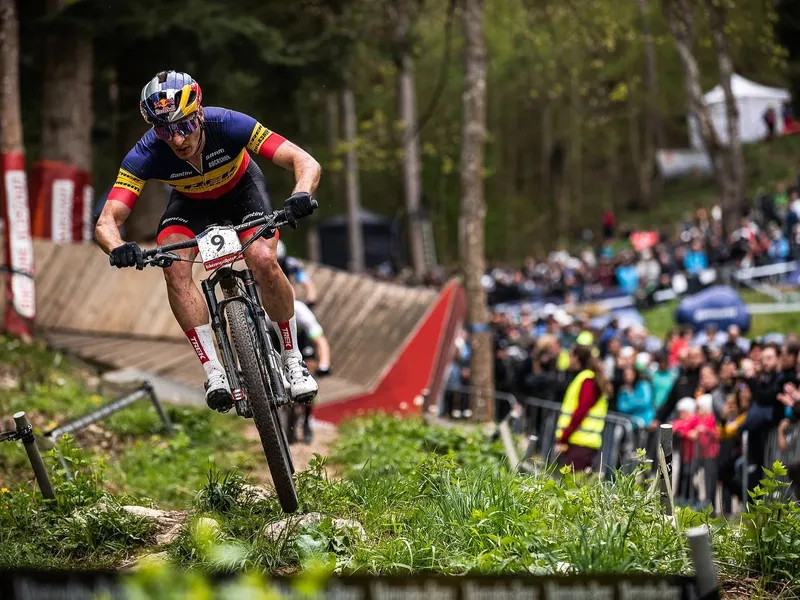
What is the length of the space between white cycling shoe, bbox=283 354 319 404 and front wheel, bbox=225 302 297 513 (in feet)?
0.90

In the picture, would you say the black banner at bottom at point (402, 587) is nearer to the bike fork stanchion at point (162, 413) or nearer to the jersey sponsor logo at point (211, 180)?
the jersey sponsor logo at point (211, 180)

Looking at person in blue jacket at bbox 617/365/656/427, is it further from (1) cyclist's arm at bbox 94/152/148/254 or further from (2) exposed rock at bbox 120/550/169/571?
(2) exposed rock at bbox 120/550/169/571

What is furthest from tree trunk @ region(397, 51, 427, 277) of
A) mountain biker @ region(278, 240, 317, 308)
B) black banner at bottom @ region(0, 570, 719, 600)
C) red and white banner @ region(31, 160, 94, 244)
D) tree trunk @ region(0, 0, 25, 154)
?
black banner at bottom @ region(0, 570, 719, 600)

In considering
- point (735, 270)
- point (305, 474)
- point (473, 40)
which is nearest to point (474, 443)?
point (305, 474)

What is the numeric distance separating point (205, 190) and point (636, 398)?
308 inches

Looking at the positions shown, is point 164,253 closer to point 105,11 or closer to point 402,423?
point 402,423

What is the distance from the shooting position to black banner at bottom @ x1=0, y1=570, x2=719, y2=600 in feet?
11.6

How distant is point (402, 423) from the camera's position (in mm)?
12531

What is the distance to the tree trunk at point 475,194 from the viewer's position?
17.2 metres

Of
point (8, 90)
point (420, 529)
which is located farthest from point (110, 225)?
point (8, 90)

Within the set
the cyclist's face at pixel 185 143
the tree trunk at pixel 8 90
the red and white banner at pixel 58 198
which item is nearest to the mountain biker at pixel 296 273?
the cyclist's face at pixel 185 143

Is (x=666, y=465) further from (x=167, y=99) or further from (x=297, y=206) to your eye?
(x=167, y=99)

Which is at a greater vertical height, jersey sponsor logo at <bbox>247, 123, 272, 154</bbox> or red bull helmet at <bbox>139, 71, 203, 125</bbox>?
red bull helmet at <bbox>139, 71, 203, 125</bbox>

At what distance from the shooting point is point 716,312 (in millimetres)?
20531
